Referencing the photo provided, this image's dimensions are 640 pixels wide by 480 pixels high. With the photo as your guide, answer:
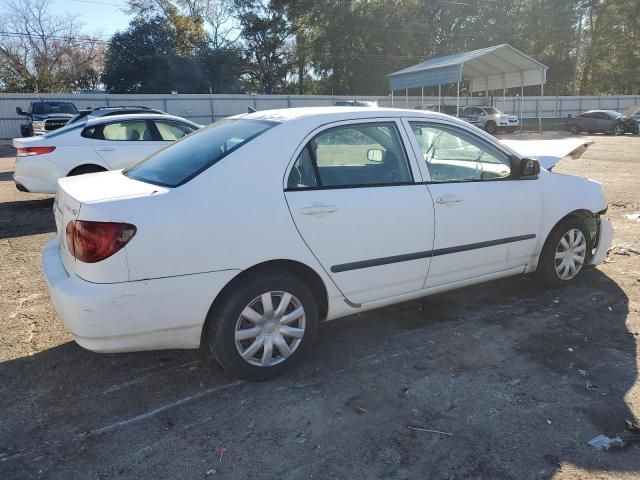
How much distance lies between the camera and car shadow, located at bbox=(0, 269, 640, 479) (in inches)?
97.6

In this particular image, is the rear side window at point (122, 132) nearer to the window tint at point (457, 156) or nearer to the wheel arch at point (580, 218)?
the window tint at point (457, 156)

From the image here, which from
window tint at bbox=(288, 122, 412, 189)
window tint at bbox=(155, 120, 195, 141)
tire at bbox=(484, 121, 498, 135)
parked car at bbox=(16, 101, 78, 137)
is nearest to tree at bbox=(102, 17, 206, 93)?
parked car at bbox=(16, 101, 78, 137)

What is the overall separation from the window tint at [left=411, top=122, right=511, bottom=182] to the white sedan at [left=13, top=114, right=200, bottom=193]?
16.8 ft

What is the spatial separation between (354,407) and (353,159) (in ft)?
5.36

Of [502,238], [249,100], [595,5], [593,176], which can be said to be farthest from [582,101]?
[502,238]

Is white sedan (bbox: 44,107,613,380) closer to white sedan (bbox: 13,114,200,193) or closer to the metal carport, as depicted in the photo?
white sedan (bbox: 13,114,200,193)

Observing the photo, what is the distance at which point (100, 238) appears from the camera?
268cm

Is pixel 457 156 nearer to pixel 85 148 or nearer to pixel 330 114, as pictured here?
pixel 330 114

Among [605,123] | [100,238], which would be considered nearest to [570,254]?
[100,238]

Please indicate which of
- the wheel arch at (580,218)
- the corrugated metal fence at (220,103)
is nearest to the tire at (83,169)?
the wheel arch at (580,218)

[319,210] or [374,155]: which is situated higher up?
[374,155]

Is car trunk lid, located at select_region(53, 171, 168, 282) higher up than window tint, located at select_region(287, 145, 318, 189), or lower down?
lower down

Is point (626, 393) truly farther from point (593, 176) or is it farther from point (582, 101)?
point (582, 101)

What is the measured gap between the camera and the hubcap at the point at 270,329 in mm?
3039
